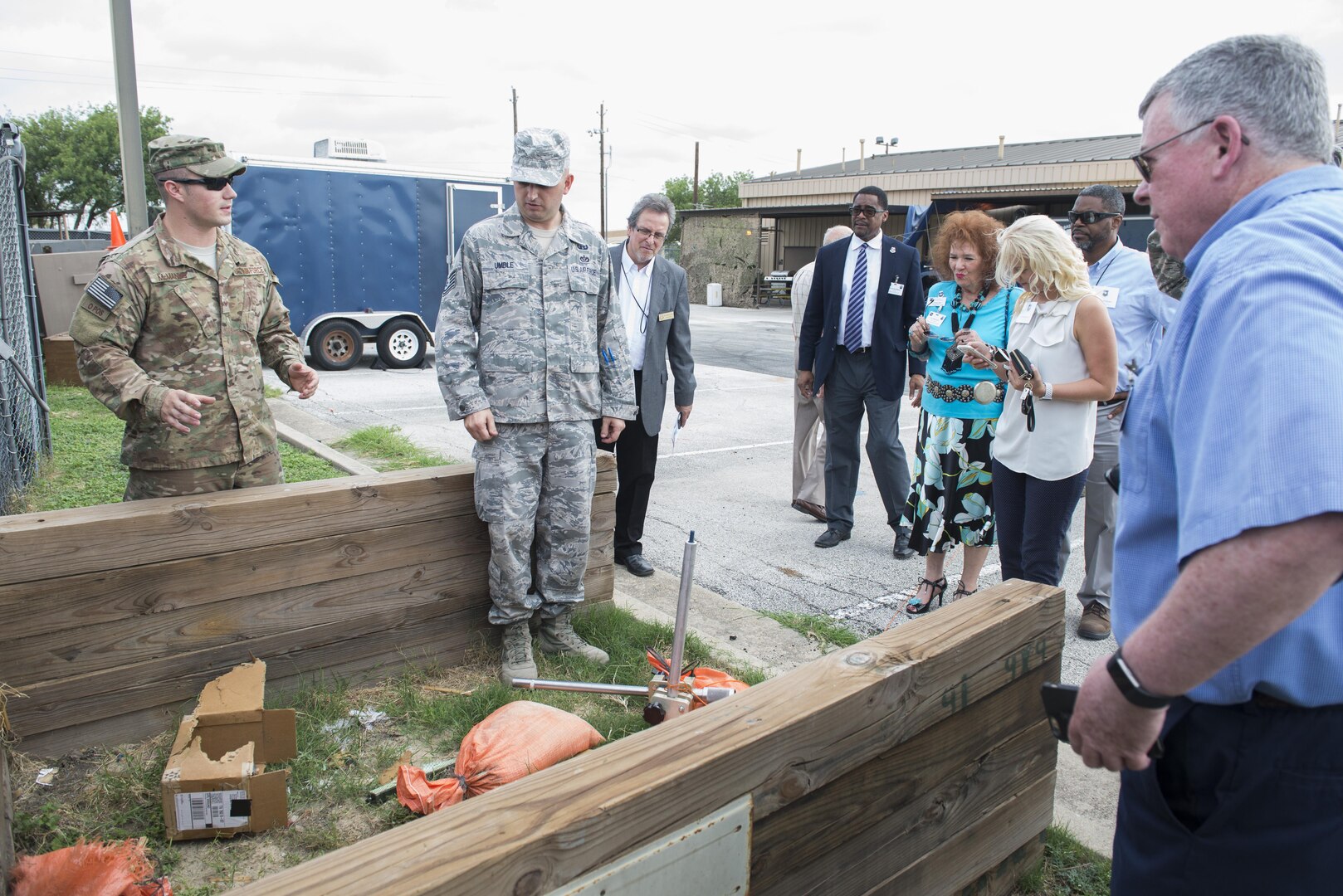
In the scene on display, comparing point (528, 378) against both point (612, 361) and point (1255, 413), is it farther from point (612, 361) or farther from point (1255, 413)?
point (1255, 413)

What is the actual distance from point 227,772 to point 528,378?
1.63m

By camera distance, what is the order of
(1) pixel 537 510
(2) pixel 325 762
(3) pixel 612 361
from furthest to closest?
1. (3) pixel 612 361
2. (1) pixel 537 510
3. (2) pixel 325 762

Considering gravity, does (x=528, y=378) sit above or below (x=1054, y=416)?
above

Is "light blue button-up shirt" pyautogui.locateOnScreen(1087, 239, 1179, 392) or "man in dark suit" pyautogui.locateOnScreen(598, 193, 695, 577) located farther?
"man in dark suit" pyautogui.locateOnScreen(598, 193, 695, 577)

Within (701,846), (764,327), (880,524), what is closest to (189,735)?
(701,846)

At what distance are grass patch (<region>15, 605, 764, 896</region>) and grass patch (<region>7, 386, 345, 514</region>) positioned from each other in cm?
209

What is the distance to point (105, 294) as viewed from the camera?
2.97 meters

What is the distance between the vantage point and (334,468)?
6.76 meters

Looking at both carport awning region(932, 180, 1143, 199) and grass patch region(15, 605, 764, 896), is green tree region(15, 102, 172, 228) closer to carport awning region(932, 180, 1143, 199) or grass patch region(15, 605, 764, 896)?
carport awning region(932, 180, 1143, 199)

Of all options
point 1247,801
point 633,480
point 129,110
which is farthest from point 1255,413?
point 129,110

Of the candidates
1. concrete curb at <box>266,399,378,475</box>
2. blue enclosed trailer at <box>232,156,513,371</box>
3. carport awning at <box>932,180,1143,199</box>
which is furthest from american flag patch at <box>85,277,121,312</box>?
carport awning at <box>932,180,1143,199</box>

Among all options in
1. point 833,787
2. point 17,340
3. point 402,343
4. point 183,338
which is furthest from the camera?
point 402,343

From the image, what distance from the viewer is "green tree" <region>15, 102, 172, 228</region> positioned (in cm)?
4325

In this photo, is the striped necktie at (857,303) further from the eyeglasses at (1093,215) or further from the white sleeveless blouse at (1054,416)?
the white sleeveless blouse at (1054,416)
